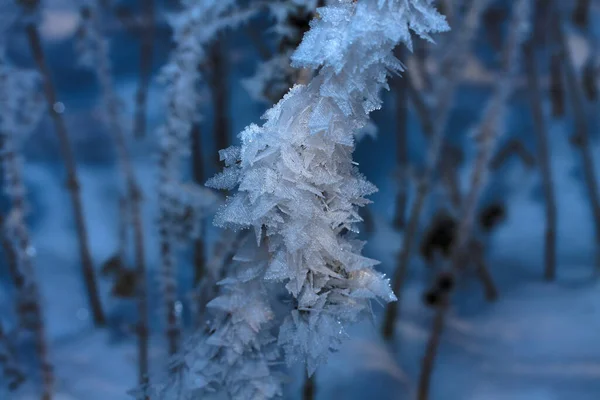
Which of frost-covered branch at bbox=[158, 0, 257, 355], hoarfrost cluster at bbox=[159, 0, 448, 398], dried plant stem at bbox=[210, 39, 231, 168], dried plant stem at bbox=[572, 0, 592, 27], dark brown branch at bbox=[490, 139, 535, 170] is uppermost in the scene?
dried plant stem at bbox=[572, 0, 592, 27]

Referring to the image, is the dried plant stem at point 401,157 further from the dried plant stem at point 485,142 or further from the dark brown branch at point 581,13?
the dark brown branch at point 581,13

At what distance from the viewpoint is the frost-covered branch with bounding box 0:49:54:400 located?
652 millimetres

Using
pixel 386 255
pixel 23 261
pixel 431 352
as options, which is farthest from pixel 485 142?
pixel 23 261

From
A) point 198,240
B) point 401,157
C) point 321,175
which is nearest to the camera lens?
point 321,175

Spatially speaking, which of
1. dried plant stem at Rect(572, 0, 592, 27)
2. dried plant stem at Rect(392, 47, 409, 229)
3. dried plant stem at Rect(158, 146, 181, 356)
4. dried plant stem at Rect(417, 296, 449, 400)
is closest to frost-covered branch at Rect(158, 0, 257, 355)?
dried plant stem at Rect(158, 146, 181, 356)

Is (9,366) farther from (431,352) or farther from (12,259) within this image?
(431,352)

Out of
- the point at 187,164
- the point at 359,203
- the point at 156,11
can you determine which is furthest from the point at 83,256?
the point at 156,11

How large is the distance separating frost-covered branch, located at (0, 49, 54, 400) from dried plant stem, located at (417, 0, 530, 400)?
546 mm

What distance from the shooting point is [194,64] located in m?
0.57

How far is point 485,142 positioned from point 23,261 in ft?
2.13

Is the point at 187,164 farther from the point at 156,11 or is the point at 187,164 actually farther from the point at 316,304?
the point at 316,304

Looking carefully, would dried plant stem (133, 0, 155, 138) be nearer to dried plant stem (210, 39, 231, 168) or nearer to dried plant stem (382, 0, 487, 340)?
dried plant stem (210, 39, 231, 168)

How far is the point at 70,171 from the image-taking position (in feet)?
2.97

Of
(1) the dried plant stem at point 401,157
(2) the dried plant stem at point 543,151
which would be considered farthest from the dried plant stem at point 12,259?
(2) the dried plant stem at point 543,151
